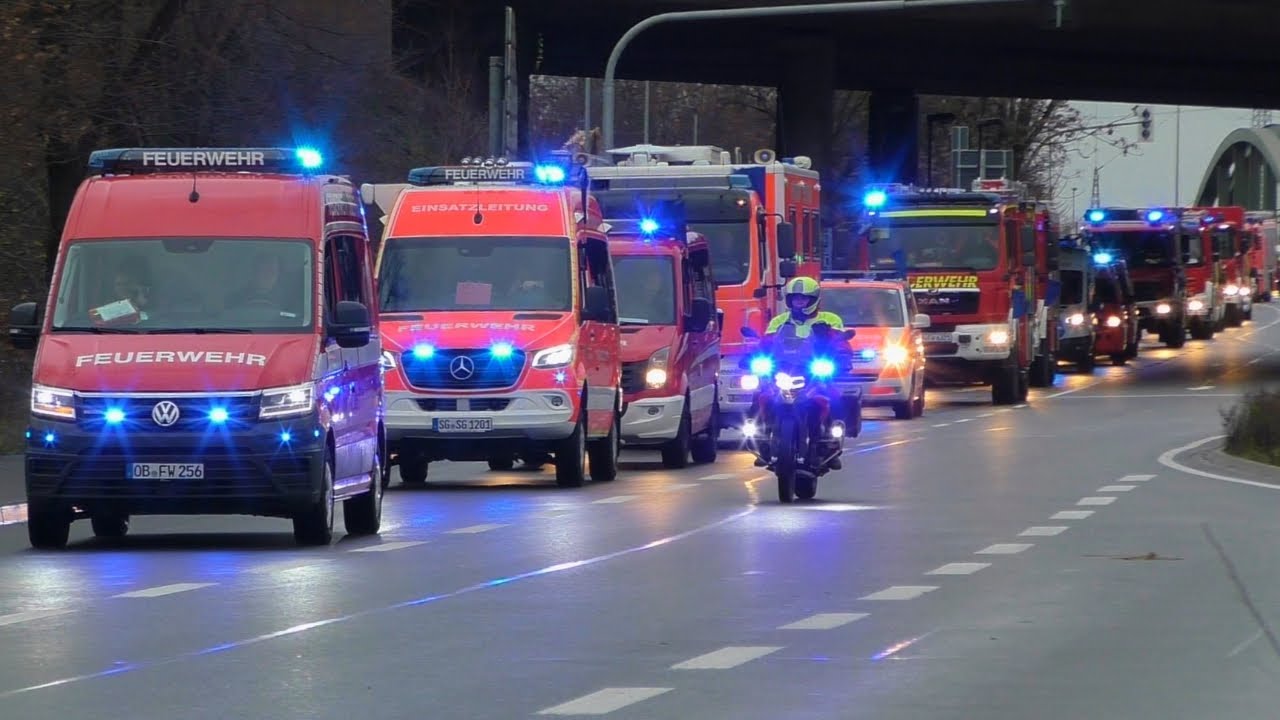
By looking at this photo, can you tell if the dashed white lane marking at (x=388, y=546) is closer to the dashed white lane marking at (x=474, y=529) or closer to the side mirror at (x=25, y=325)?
the dashed white lane marking at (x=474, y=529)

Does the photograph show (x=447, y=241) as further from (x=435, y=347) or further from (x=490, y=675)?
(x=490, y=675)

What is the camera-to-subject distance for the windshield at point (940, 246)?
133ft

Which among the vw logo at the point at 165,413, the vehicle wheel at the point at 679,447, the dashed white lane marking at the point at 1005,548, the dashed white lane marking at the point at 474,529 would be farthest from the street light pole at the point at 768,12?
the vw logo at the point at 165,413

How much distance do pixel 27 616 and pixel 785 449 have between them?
8890mm

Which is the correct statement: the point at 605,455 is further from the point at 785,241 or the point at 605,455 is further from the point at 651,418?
the point at 785,241

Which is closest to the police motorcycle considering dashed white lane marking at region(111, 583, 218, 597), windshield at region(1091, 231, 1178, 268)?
dashed white lane marking at region(111, 583, 218, 597)

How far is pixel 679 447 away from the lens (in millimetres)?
26234

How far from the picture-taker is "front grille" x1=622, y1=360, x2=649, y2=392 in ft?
83.7

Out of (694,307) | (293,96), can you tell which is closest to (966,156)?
(293,96)

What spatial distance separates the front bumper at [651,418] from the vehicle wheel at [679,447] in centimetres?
20

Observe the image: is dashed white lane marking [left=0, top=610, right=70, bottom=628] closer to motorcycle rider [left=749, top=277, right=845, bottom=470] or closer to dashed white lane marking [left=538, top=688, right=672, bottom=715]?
dashed white lane marking [left=538, top=688, right=672, bottom=715]

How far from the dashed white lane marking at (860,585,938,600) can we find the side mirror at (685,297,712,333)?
1206 centimetres

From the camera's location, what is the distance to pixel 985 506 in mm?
20219

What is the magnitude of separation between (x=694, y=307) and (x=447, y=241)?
337 centimetres
